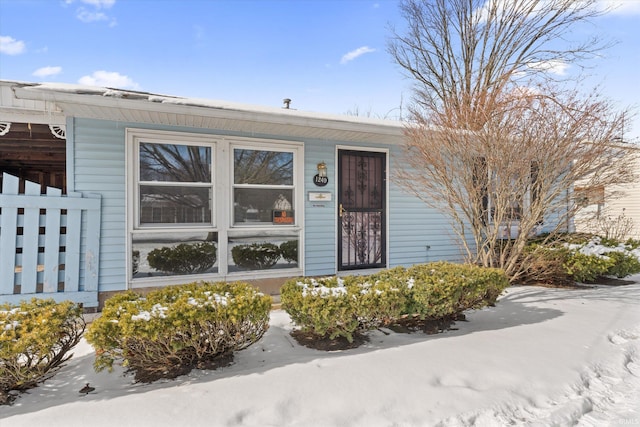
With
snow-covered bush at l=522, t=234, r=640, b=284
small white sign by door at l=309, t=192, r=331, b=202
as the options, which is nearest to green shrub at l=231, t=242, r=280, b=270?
small white sign by door at l=309, t=192, r=331, b=202

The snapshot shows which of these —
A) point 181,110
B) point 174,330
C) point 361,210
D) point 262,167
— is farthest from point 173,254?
point 361,210

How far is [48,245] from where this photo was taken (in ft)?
13.2

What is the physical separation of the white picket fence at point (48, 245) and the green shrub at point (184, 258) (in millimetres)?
694

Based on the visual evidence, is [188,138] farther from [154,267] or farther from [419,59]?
[419,59]

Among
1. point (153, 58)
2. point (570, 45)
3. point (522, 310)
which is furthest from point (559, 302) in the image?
point (570, 45)

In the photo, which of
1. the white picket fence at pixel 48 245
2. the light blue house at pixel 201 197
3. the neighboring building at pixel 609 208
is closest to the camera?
the white picket fence at pixel 48 245

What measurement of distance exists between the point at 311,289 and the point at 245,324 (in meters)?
0.71

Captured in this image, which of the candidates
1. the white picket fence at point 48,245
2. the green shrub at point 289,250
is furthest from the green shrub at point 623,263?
the white picket fence at point 48,245

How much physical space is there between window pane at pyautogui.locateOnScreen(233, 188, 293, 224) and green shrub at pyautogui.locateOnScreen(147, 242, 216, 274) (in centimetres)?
58

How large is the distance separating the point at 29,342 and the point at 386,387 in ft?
7.68

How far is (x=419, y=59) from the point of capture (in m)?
16.3

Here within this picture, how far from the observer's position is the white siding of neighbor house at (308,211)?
4203 millimetres

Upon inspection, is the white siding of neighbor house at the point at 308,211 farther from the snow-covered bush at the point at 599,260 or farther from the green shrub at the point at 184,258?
the snow-covered bush at the point at 599,260

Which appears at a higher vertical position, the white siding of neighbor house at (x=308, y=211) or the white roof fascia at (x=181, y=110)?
the white roof fascia at (x=181, y=110)
